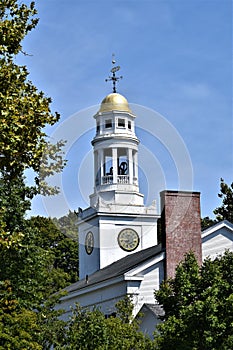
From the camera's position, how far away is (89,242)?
2442 inches

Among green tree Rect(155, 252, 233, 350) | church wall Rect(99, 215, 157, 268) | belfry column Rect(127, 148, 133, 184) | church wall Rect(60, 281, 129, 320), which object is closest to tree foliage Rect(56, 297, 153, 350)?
green tree Rect(155, 252, 233, 350)

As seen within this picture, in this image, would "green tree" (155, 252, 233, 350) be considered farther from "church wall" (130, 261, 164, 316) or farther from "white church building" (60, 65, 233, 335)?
"white church building" (60, 65, 233, 335)

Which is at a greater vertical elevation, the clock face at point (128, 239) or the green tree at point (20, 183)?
the clock face at point (128, 239)

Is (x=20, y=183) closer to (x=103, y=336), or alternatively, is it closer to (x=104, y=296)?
(x=103, y=336)

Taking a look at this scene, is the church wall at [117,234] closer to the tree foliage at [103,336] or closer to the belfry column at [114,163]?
the belfry column at [114,163]

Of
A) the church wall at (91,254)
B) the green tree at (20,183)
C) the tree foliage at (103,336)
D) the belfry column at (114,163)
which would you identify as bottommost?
the tree foliage at (103,336)

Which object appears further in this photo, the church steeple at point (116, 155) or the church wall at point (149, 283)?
the church steeple at point (116, 155)

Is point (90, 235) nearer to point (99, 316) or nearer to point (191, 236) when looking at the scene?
point (191, 236)

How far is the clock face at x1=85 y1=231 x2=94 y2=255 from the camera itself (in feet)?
201

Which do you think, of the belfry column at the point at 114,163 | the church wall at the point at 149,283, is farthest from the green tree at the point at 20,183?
the belfry column at the point at 114,163

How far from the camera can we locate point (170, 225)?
43062 mm

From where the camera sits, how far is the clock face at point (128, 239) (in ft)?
194

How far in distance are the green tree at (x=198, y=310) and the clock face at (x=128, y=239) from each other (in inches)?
1127

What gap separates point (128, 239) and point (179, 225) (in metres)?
16.6
